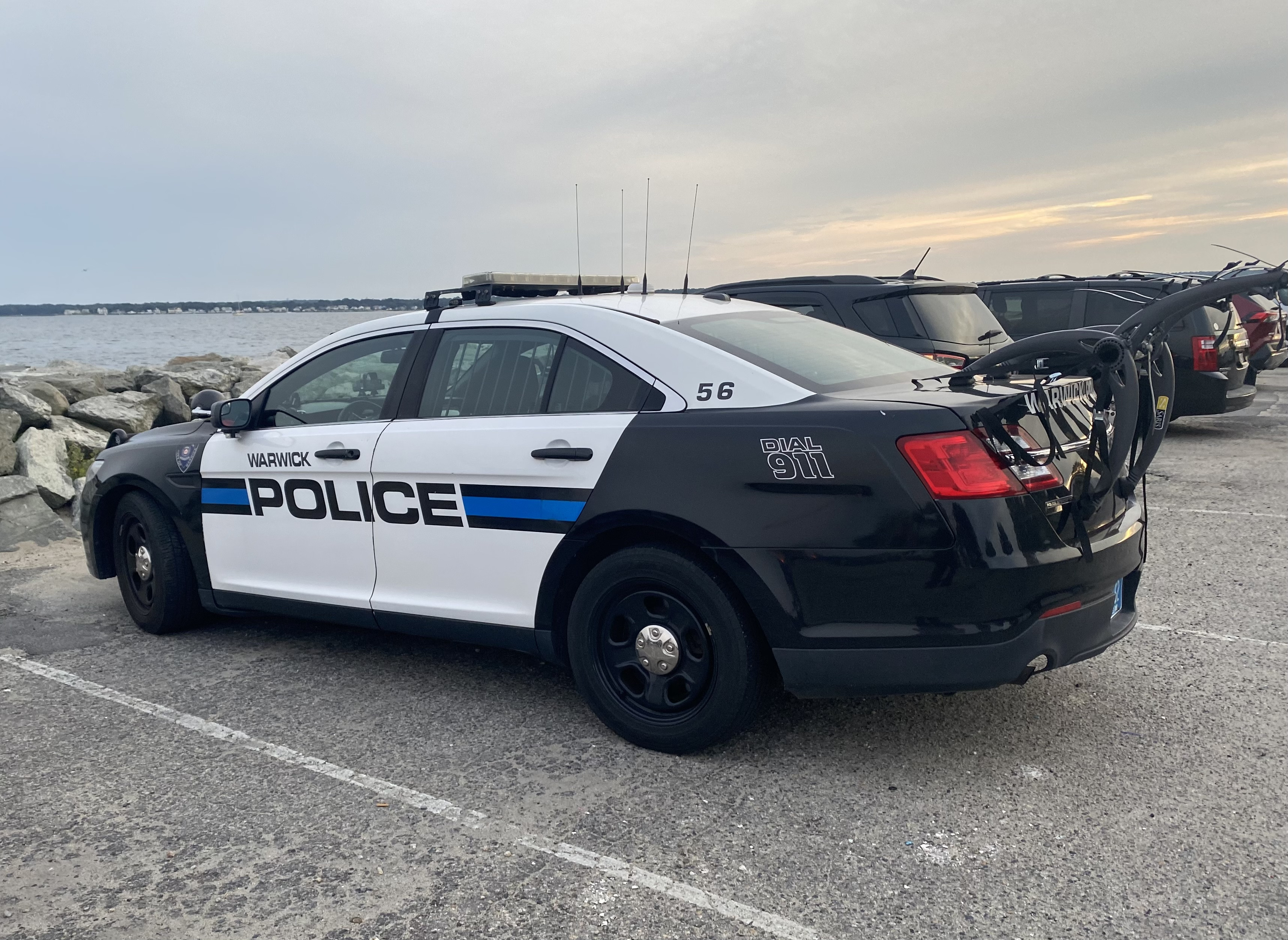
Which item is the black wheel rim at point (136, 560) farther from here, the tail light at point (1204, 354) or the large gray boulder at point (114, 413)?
the tail light at point (1204, 354)

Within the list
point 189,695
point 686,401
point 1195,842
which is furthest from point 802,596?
point 189,695

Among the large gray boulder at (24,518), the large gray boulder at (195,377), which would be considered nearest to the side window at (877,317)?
the large gray boulder at (24,518)

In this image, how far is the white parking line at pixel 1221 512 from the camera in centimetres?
745

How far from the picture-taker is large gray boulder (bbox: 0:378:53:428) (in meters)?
10.1

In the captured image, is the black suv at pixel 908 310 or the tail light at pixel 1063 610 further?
the black suv at pixel 908 310

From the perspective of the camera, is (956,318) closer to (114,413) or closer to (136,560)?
(136,560)

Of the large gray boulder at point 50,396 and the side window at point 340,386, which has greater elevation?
the side window at point 340,386

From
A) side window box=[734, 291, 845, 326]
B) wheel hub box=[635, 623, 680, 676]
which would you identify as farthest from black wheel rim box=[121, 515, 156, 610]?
side window box=[734, 291, 845, 326]

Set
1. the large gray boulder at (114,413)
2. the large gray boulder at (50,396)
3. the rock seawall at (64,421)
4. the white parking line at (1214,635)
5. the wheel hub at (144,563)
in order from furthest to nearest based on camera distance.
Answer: the large gray boulder at (114,413), the large gray boulder at (50,396), the rock seawall at (64,421), the wheel hub at (144,563), the white parking line at (1214,635)

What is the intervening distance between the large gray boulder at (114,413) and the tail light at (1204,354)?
1161 centimetres

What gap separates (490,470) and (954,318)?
5.46 meters

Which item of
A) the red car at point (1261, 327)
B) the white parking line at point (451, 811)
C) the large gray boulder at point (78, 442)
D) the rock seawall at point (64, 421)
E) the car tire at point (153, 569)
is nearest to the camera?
the white parking line at point (451, 811)

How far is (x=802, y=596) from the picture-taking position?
133 inches

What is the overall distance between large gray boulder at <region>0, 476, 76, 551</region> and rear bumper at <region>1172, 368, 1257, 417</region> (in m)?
10.7
